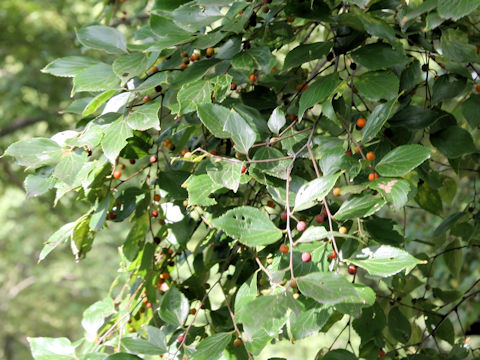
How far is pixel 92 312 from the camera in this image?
Result: 1195 mm

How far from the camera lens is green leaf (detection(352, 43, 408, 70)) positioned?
35.5 inches

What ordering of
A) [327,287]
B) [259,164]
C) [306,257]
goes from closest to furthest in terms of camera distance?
[327,287]
[306,257]
[259,164]

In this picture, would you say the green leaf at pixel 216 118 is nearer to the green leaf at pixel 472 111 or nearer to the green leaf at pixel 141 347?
the green leaf at pixel 141 347

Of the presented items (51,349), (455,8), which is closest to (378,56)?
(455,8)

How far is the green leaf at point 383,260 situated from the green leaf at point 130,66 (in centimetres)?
47

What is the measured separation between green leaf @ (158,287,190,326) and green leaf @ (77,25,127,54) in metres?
0.47

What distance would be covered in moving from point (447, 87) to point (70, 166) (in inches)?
29.9

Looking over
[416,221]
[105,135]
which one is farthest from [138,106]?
[416,221]

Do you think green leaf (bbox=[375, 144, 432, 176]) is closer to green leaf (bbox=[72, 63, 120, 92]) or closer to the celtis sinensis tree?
the celtis sinensis tree

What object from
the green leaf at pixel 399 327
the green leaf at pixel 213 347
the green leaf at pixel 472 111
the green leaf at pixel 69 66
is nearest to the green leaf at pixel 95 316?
the green leaf at pixel 213 347

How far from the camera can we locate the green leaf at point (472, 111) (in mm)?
1123

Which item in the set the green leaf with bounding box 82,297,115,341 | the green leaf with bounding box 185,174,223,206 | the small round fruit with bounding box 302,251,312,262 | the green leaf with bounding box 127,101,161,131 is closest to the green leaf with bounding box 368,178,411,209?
the small round fruit with bounding box 302,251,312,262

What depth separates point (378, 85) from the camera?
912 mm

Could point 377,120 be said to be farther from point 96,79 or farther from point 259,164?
point 96,79
